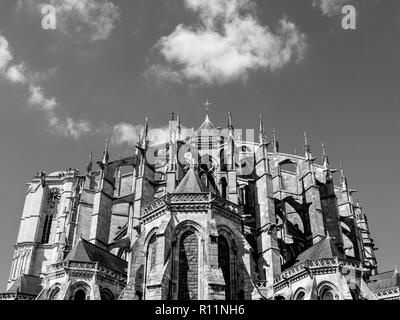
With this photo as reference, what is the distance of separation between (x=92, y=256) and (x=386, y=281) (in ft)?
54.8

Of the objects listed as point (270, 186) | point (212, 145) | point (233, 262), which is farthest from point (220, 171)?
point (233, 262)

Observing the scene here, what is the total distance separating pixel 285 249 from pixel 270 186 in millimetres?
4504

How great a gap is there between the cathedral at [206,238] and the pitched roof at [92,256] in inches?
3.2

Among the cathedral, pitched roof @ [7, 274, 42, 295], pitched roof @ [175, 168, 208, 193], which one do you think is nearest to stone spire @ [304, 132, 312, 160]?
the cathedral

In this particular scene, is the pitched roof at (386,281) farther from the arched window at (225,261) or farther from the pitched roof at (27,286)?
the pitched roof at (27,286)

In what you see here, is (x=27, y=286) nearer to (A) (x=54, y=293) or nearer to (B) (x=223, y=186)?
(A) (x=54, y=293)

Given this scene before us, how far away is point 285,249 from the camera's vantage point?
2975 centimetres

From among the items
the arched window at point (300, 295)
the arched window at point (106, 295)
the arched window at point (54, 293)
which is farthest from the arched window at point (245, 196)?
the arched window at point (54, 293)

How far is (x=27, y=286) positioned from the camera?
28.5 metres

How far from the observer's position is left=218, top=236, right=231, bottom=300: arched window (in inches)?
880

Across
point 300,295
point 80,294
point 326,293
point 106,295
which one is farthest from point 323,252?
point 80,294
